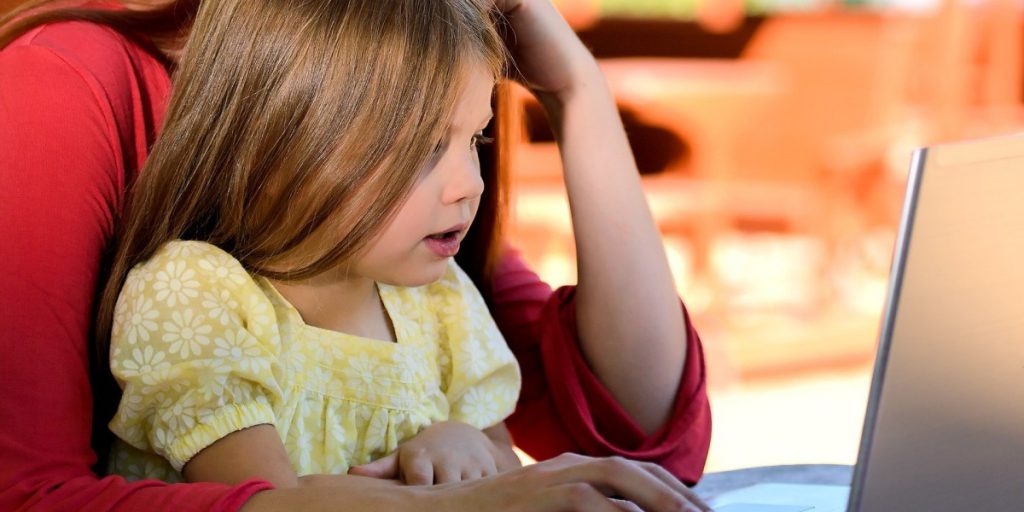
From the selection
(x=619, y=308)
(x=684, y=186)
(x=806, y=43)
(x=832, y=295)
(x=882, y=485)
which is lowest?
(x=832, y=295)

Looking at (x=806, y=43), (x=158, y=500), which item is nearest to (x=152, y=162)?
(x=158, y=500)

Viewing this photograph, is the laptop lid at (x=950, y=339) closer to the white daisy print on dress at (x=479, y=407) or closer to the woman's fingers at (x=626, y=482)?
the woman's fingers at (x=626, y=482)

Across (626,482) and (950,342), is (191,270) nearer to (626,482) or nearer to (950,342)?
(626,482)

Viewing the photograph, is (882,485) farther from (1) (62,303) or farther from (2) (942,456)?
(1) (62,303)

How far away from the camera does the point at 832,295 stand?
413cm

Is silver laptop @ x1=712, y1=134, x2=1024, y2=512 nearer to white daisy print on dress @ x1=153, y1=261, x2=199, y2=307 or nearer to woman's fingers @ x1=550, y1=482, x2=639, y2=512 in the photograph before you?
woman's fingers @ x1=550, y1=482, x2=639, y2=512

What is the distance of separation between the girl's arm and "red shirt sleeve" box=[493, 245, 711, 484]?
2 centimetres

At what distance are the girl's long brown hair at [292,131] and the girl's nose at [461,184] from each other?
0.09 ft

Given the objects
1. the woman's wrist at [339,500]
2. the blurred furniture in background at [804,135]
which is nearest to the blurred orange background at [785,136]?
the blurred furniture in background at [804,135]

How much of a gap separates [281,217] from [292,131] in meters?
0.06

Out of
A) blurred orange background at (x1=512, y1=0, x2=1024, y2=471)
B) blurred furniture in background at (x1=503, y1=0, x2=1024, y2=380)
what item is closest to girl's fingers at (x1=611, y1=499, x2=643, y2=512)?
blurred orange background at (x1=512, y1=0, x2=1024, y2=471)

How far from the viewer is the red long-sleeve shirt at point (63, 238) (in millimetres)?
815

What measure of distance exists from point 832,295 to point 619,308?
310 cm

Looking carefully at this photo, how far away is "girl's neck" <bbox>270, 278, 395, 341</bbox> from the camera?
0.99m
